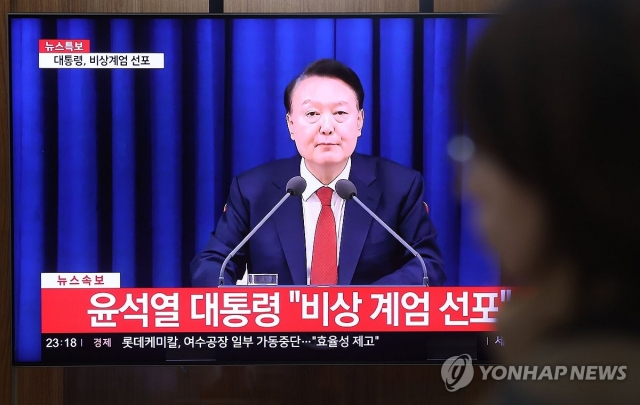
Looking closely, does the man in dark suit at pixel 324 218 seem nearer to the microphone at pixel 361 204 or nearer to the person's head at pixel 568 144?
the microphone at pixel 361 204

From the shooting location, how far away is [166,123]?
2.45 meters

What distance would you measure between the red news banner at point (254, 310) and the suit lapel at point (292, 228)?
0.28 feet

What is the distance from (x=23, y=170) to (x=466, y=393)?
6.81 feet

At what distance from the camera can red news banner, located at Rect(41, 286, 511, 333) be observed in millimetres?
2449

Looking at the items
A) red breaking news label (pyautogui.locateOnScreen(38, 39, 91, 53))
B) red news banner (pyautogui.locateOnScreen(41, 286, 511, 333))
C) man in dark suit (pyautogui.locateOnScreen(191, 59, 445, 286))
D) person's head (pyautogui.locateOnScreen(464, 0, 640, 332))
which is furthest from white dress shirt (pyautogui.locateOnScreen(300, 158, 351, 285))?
person's head (pyautogui.locateOnScreen(464, 0, 640, 332))

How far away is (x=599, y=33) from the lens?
436 millimetres

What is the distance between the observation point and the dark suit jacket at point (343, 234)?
246 centimetres

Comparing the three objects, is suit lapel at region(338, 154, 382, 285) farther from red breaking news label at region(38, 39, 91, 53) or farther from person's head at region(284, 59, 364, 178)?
red breaking news label at region(38, 39, 91, 53)

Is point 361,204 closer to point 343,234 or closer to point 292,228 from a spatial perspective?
point 343,234

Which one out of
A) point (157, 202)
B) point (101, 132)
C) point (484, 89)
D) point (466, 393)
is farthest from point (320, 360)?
point (484, 89)

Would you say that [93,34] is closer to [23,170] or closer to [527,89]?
[23,170]

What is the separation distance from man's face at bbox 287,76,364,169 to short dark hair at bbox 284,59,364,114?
0.01m

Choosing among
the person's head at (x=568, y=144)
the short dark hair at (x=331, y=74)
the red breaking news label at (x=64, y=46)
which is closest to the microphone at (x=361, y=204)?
the short dark hair at (x=331, y=74)

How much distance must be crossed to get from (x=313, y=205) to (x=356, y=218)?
7.2 inches
